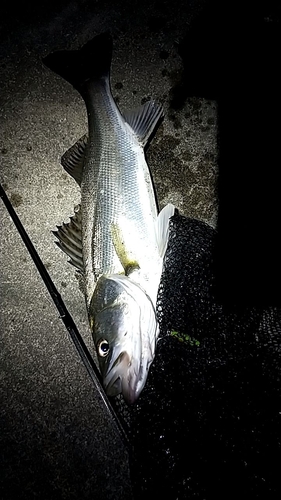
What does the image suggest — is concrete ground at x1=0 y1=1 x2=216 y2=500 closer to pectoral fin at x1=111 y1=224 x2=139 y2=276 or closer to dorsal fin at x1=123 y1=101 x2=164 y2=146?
→ dorsal fin at x1=123 y1=101 x2=164 y2=146

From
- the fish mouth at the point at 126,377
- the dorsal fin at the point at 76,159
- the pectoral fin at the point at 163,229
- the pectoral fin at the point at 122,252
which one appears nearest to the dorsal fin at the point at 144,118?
the dorsal fin at the point at 76,159

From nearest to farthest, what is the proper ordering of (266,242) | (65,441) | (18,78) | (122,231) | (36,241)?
(122,231) → (266,242) → (65,441) → (36,241) → (18,78)

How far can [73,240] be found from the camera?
2662 mm

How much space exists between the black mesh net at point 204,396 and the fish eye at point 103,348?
315 mm

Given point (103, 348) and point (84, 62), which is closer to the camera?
point (103, 348)

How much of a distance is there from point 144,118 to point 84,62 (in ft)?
2.12

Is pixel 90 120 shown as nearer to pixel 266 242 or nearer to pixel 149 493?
pixel 266 242

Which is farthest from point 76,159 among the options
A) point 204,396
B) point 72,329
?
point 204,396

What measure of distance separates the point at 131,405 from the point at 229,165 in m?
1.75

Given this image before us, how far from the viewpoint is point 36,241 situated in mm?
3057

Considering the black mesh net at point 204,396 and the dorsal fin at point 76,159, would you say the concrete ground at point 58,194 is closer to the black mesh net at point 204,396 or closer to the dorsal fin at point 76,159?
the dorsal fin at point 76,159

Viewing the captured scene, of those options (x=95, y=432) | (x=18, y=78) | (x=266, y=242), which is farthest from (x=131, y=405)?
(x=18, y=78)

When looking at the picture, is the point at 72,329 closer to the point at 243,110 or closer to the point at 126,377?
the point at 126,377

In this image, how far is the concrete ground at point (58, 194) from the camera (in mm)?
2781
